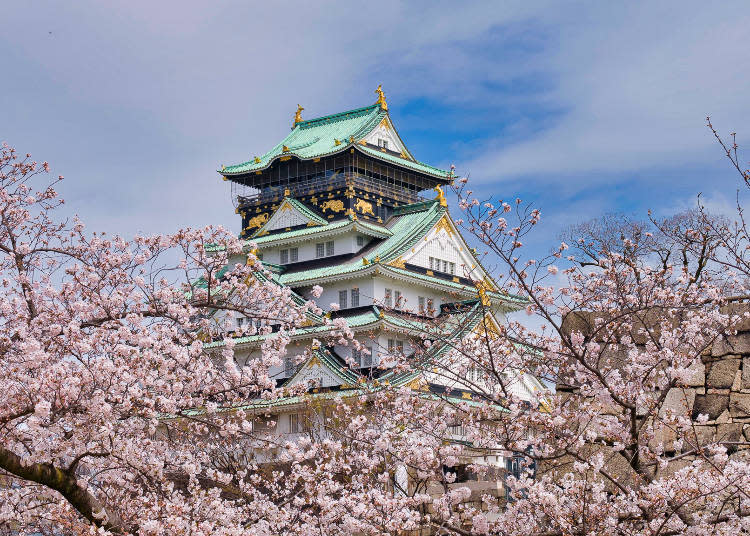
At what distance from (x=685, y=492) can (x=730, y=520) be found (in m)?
0.58

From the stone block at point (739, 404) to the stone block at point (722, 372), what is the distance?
17 cm

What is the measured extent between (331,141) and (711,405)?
33.3 metres

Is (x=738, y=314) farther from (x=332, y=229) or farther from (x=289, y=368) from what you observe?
(x=332, y=229)

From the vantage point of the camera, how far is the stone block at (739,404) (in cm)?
1139

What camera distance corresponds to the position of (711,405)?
38.2 feet

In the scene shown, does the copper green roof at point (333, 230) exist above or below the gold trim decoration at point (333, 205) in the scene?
below

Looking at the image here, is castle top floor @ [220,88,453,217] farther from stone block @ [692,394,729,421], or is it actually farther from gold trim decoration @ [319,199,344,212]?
stone block @ [692,394,729,421]

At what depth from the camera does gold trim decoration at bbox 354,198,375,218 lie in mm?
40406

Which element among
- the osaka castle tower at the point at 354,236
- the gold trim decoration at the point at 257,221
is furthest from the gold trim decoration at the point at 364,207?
the gold trim decoration at the point at 257,221

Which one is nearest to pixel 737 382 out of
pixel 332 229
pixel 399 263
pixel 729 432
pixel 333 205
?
pixel 729 432

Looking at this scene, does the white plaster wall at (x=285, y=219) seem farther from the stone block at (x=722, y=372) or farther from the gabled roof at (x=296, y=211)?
the stone block at (x=722, y=372)

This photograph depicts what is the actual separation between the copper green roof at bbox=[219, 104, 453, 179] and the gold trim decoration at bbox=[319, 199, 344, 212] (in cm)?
215

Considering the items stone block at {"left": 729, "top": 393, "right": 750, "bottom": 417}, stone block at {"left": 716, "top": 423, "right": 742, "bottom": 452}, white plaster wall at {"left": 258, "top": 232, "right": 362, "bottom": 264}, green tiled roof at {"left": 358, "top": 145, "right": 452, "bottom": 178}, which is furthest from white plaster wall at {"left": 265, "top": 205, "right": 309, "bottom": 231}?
stone block at {"left": 716, "top": 423, "right": 742, "bottom": 452}

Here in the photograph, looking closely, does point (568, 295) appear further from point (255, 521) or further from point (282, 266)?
point (282, 266)
